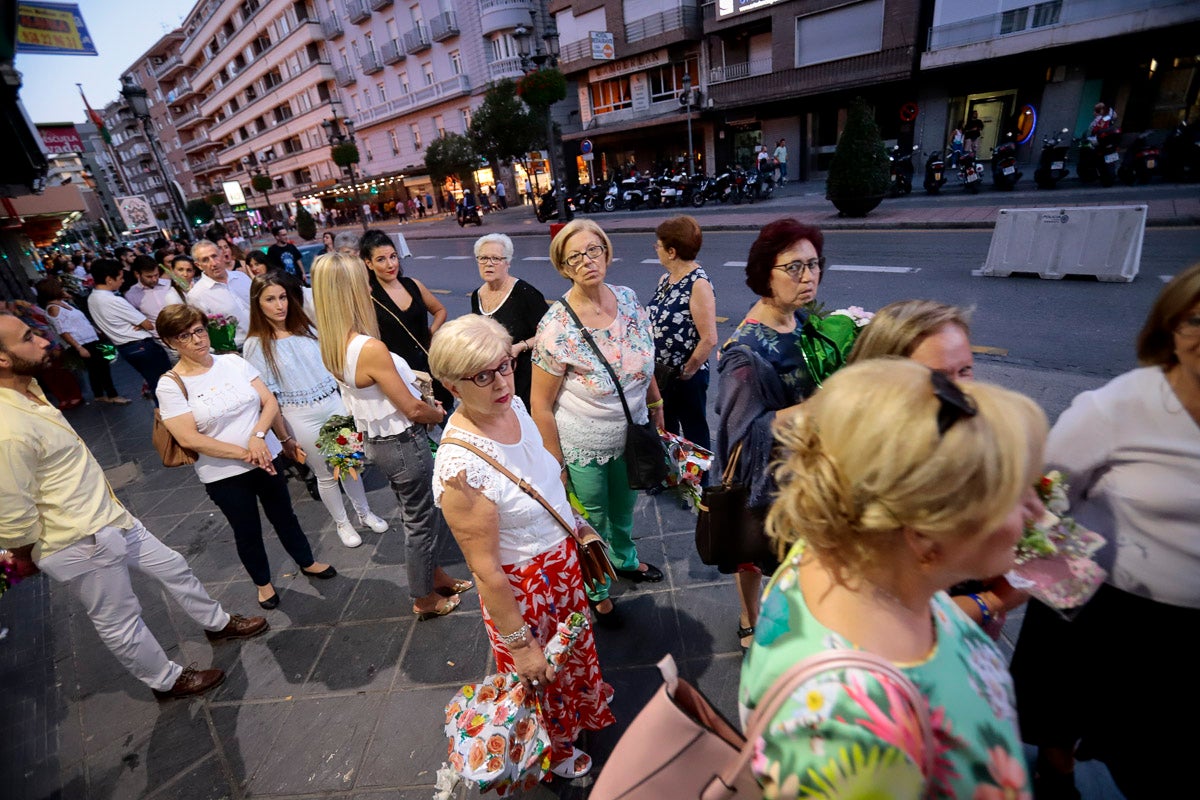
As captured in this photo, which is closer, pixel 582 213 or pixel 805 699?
pixel 805 699

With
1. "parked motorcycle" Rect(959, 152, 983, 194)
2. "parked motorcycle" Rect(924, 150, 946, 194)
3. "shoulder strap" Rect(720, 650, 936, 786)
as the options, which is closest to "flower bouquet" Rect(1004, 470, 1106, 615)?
"shoulder strap" Rect(720, 650, 936, 786)

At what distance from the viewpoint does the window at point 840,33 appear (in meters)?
19.0

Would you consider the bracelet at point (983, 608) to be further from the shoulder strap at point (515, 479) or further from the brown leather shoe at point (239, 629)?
the brown leather shoe at point (239, 629)

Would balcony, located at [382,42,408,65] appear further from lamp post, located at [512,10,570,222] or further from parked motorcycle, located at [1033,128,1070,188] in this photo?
parked motorcycle, located at [1033,128,1070,188]

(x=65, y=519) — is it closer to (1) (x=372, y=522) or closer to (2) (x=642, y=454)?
(1) (x=372, y=522)

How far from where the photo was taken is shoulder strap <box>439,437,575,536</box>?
68.3 inches

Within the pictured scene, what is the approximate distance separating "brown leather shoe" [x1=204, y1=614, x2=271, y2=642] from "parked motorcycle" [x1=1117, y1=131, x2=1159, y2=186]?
54.5 ft

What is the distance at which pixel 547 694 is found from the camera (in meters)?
2.01

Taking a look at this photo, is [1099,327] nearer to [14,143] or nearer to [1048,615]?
[1048,615]

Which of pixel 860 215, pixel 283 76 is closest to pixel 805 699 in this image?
pixel 860 215

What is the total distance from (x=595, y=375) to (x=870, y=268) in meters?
7.49

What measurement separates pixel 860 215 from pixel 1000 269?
545cm

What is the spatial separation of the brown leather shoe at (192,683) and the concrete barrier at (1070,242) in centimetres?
934

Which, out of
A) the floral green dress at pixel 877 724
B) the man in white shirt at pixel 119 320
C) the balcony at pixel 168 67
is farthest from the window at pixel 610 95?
the balcony at pixel 168 67
